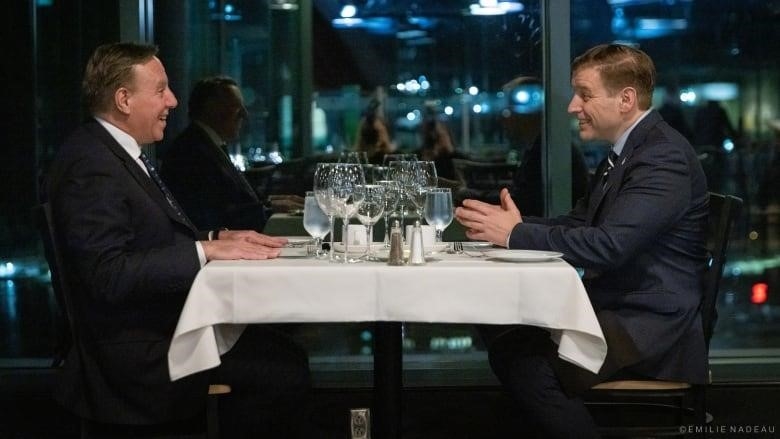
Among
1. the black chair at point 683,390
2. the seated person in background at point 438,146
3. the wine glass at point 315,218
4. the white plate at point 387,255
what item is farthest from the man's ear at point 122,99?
the seated person in background at point 438,146

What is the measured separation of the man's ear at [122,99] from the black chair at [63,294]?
1.28 ft

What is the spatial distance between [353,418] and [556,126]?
6.36 ft

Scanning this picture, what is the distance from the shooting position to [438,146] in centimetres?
504

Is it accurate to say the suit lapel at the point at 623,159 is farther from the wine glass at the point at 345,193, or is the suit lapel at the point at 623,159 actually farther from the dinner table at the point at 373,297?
the wine glass at the point at 345,193

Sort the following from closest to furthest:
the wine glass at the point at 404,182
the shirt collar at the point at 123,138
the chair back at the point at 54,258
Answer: the chair back at the point at 54,258
the shirt collar at the point at 123,138
the wine glass at the point at 404,182

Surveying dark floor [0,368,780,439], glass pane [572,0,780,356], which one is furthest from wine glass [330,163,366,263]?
glass pane [572,0,780,356]

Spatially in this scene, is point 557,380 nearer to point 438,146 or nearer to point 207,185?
point 438,146

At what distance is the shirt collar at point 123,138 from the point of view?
3070 mm

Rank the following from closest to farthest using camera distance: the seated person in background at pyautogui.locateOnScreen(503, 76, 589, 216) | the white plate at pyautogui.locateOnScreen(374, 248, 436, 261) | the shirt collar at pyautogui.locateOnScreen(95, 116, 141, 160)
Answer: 1. the white plate at pyautogui.locateOnScreen(374, 248, 436, 261)
2. the shirt collar at pyautogui.locateOnScreen(95, 116, 141, 160)
3. the seated person in background at pyautogui.locateOnScreen(503, 76, 589, 216)

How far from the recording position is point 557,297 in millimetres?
2752

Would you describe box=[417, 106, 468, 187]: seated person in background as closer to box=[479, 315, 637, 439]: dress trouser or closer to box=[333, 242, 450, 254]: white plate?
box=[333, 242, 450, 254]: white plate

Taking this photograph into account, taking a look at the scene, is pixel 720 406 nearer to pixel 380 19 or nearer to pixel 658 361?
pixel 658 361

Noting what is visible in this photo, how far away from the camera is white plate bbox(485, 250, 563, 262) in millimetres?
2889

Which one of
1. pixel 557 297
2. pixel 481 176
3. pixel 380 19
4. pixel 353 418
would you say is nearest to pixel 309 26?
pixel 380 19
